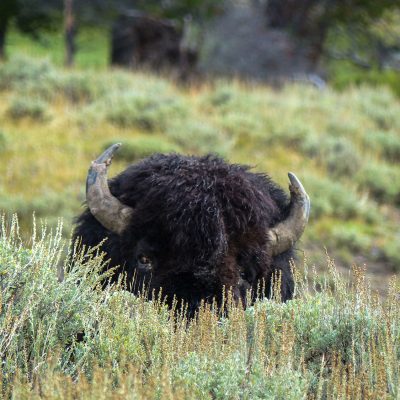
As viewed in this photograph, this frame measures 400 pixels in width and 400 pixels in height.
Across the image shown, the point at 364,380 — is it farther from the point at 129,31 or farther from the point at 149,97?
the point at 129,31

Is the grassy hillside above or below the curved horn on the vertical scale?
below

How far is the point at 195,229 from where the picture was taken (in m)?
6.60

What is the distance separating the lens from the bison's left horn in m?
7.34

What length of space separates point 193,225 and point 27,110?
1017 centimetres

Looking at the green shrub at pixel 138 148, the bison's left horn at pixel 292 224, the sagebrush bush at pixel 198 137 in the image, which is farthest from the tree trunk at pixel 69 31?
the bison's left horn at pixel 292 224

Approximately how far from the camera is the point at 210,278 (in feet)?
21.1

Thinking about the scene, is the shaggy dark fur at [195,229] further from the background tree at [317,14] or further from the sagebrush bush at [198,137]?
the background tree at [317,14]

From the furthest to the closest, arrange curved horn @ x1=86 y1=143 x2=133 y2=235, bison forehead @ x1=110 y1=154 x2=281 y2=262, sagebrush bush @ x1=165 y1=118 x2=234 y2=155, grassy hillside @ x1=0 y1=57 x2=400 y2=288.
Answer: sagebrush bush @ x1=165 y1=118 x2=234 y2=155, grassy hillside @ x1=0 y1=57 x2=400 y2=288, curved horn @ x1=86 y1=143 x2=133 y2=235, bison forehead @ x1=110 y1=154 x2=281 y2=262

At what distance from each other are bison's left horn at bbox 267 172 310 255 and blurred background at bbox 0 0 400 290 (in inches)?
131

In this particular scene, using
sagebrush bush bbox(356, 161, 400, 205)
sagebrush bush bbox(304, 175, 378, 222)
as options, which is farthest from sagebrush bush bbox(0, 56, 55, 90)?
sagebrush bush bbox(356, 161, 400, 205)

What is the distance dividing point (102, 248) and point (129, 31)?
18.1 metres

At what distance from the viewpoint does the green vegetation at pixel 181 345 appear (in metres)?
4.67

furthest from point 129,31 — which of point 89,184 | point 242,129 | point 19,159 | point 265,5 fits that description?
point 89,184

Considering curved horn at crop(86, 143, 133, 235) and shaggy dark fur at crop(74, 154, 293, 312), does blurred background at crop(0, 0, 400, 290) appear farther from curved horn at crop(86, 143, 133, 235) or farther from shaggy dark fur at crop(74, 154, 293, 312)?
shaggy dark fur at crop(74, 154, 293, 312)
